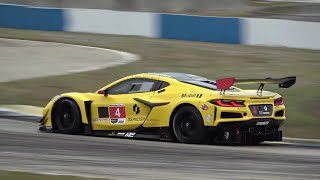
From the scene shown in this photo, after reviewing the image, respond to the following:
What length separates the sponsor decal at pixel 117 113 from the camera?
13211mm

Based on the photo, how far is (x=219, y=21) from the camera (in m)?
28.5

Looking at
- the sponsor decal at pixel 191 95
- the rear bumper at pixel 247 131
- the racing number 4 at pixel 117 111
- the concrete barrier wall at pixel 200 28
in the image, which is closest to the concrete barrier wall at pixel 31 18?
the concrete barrier wall at pixel 200 28

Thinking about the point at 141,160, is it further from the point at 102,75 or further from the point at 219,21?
the point at 219,21

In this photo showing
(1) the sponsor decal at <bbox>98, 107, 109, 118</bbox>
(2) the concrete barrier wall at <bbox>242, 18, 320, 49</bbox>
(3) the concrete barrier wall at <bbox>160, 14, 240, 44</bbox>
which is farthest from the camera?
(3) the concrete barrier wall at <bbox>160, 14, 240, 44</bbox>

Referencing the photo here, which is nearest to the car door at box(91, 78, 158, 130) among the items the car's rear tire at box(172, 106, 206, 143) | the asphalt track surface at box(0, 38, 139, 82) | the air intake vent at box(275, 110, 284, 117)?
the car's rear tire at box(172, 106, 206, 143)

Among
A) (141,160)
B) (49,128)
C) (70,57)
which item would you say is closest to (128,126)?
(49,128)

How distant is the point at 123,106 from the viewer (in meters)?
13.2

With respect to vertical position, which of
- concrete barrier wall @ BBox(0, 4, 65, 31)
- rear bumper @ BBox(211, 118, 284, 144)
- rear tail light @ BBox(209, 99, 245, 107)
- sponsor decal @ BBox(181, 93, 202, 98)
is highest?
concrete barrier wall @ BBox(0, 4, 65, 31)

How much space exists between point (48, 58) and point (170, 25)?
6.62 meters

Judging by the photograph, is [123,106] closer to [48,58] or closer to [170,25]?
[48,58]

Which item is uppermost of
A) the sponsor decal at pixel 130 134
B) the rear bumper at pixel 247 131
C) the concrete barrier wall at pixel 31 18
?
the concrete barrier wall at pixel 31 18

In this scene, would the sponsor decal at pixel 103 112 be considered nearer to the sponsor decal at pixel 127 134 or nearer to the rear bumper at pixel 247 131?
the sponsor decal at pixel 127 134

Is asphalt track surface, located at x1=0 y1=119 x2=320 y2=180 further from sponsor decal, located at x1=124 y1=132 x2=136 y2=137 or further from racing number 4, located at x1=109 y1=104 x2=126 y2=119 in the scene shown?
racing number 4, located at x1=109 y1=104 x2=126 y2=119

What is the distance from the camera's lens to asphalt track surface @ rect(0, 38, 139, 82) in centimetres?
2212
